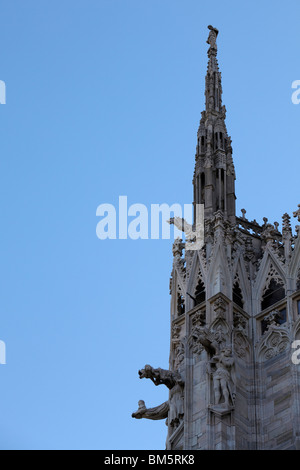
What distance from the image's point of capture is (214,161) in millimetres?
40812

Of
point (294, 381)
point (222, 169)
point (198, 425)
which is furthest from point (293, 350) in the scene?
point (222, 169)

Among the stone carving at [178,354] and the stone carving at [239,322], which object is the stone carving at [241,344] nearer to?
the stone carving at [239,322]

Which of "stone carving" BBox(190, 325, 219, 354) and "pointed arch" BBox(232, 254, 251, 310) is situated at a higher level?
"pointed arch" BBox(232, 254, 251, 310)

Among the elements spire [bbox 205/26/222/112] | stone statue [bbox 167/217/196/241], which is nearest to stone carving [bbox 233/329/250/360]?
stone statue [bbox 167/217/196/241]

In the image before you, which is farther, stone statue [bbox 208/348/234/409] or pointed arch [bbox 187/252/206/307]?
pointed arch [bbox 187/252/206/307]

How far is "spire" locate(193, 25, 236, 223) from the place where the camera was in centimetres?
3959

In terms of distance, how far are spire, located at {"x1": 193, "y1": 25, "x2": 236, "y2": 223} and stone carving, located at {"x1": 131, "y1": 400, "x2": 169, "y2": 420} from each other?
19.6 feet

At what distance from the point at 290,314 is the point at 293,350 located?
1221 mm

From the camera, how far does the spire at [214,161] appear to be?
3959 cm

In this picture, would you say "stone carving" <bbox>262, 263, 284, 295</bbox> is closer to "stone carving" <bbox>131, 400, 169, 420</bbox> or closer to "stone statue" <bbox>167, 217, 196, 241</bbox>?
"stone statue" <bbox>167, 217, 196, 241</bbox>

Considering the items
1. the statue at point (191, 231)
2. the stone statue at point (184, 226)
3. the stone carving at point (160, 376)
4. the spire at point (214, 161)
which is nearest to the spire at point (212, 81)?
the spire at point (214, 161)

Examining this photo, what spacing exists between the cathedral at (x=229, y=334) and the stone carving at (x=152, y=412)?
0.03 metres

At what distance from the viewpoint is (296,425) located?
33.0m
